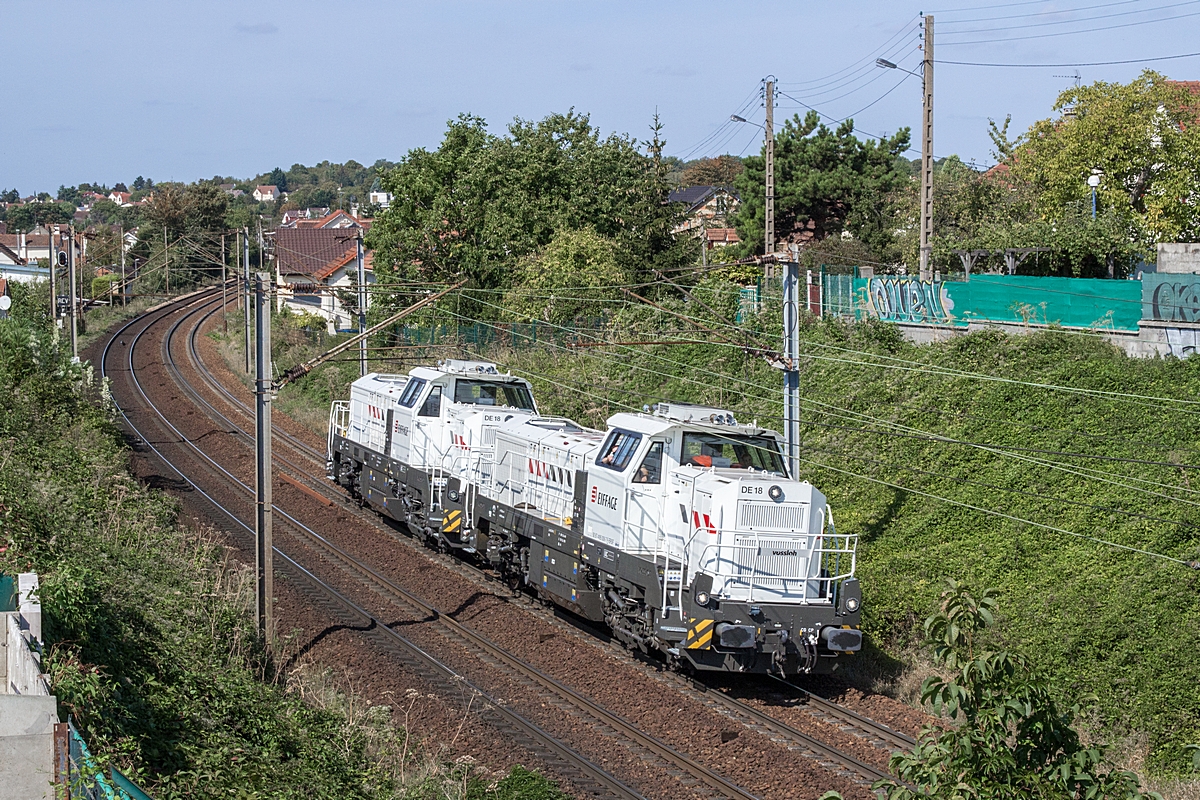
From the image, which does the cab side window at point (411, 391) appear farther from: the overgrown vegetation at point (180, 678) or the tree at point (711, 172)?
the tree at point (711, 172)

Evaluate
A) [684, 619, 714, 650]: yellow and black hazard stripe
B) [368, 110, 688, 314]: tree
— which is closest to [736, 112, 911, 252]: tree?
[368, 110, 688, 314]: tree

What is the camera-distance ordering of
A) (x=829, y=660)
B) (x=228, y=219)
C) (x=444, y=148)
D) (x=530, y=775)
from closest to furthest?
(x=530, y=775)
(x=829, y=660)
(x=444, y=148)
(x=228, y=219)

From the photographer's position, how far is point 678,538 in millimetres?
14656

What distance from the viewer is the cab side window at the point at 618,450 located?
1561cm

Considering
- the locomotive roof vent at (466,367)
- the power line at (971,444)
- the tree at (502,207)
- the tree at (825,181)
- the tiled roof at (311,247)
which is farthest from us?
the tiled roof at (311,247)

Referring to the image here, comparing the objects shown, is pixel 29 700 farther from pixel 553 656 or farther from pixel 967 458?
pixel 967 458

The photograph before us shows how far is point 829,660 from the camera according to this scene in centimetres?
1416

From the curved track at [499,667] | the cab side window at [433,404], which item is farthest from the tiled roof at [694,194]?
A: the cab side window at [433,404]

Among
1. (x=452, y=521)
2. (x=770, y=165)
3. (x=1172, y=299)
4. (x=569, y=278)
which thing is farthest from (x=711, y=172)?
(x=452, y=521)

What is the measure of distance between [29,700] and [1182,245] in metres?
24.3

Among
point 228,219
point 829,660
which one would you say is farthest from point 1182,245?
point 228,219

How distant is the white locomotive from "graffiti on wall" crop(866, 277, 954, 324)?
9941 millimetres

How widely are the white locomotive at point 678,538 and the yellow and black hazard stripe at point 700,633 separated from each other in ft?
0.05

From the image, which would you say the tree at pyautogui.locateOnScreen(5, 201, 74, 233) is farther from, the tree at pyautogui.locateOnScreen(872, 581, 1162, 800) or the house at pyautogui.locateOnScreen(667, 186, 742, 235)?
the tree at pyautogui.locateOnScreen(872, 581, 1162, 800)
